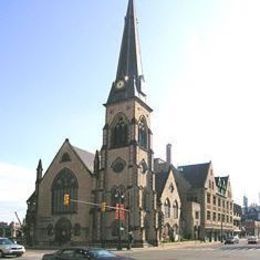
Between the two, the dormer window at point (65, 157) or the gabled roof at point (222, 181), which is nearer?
the dormer window at point (65, 157)

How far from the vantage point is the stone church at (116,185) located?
210ft

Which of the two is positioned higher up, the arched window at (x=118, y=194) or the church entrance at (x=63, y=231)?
the arched window at (x=118, y=194)

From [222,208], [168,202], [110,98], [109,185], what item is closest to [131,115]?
[110,98]

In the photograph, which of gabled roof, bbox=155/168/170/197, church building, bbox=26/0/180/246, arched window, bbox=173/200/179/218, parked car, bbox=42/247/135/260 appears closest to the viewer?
parked car, bbox=42/247/135/260

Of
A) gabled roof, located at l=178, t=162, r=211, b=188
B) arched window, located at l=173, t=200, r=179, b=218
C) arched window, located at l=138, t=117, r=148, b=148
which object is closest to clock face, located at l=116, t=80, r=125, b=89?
arched window, located at l=138, t=117, r=148, b=148

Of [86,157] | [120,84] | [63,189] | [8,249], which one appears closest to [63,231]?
[63,189]

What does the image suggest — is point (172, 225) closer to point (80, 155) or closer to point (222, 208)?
point (80, 155)

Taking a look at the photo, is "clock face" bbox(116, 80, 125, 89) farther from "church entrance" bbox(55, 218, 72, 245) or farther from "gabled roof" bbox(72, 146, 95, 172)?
"church entrance" bbox(55, 218, 72, 245)

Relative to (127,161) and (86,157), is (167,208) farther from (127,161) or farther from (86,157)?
(86,157)

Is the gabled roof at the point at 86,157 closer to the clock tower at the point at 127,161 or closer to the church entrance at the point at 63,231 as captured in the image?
the clock tower at the point at 127,161

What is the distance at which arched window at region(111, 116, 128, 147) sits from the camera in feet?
223

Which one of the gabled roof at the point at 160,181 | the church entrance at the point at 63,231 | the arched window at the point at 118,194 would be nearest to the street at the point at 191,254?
the arched window at the point at 118,194

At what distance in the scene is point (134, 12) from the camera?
75.4m

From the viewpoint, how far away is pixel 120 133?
226 feet
